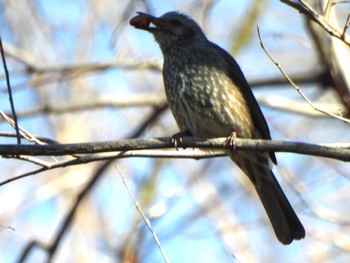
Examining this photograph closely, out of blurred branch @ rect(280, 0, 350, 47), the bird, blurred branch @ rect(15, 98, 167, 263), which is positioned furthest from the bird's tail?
blurred branch @ rect(280, 0, 350, 47)

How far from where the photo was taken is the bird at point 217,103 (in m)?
5.35

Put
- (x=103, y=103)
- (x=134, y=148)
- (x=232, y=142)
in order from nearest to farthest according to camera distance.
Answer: (x=134, y=148)
(x=232, y=142)
(x=103, y=103)

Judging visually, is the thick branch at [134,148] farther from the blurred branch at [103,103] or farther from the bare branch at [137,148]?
the blurred branch at [103,103]

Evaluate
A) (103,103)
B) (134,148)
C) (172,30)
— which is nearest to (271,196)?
(172,30)

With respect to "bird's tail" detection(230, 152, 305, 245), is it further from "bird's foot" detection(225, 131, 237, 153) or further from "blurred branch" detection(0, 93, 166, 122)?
"blurred branch" detection(0, 93, 166, 122)

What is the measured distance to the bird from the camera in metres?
5.35

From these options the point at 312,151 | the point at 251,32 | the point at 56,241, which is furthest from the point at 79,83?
the point at 312,151

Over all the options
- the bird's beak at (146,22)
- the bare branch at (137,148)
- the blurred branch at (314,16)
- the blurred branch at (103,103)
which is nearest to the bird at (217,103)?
the bird's beak at (146,22)

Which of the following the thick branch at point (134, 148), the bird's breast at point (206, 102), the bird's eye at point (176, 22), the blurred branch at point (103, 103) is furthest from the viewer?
the blurred branch at point (103, 103)

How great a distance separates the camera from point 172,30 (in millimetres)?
6027

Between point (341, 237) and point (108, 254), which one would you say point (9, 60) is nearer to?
point (108, 254)

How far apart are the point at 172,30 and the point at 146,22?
0.31 meters

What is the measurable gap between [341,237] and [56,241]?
2651 millimetres

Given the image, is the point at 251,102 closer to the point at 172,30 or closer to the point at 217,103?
the point at 217,103
